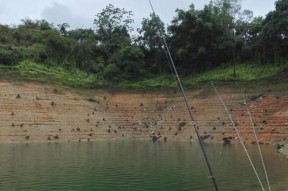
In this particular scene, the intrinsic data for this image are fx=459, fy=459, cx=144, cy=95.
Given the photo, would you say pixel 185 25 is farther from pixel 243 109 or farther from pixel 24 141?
pixel 24 141

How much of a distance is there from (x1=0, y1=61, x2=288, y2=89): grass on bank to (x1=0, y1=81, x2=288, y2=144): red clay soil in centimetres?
153

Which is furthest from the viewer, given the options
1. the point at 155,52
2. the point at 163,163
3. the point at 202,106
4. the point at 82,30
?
the point at 82,30

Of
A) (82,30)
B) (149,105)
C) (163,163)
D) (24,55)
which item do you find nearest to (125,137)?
(149,105)

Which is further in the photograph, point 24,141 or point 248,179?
point 24,141

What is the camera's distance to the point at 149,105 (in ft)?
165

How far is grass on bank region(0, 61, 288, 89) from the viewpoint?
159 ft

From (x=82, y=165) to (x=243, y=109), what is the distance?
24403mm

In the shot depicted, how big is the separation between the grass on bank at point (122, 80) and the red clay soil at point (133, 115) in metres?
1.53

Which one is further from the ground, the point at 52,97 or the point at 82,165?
the point at 52,97

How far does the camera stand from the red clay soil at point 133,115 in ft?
131

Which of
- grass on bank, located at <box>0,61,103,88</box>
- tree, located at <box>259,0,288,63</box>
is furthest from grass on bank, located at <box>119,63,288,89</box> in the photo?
grass on bank, located at <box>0,61,103,88</box>

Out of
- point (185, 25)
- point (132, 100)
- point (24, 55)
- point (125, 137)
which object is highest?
point (185, 25)

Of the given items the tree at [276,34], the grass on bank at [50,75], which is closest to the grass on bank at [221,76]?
the tree at [276,34]

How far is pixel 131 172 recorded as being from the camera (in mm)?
19625
